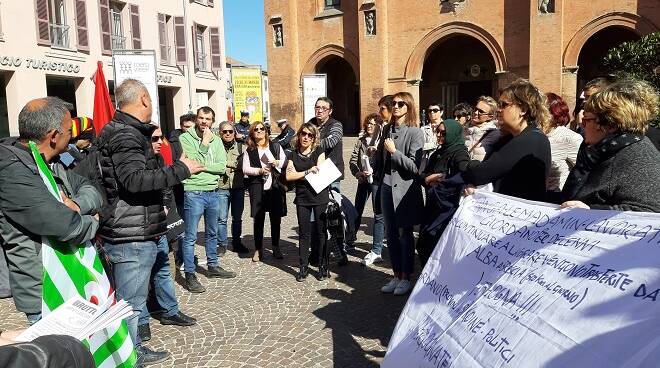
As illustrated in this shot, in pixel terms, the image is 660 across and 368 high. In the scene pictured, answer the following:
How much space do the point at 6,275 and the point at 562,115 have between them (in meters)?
4.48

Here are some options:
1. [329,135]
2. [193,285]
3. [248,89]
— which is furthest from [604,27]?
[193,285]

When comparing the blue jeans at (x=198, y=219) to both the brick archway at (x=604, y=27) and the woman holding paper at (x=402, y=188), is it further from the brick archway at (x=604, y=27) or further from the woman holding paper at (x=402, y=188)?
the brick archway at (x=604, y=27)

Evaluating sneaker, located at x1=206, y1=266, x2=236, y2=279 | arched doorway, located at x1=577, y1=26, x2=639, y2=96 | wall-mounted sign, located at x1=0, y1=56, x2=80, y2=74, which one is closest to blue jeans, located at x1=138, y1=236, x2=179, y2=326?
sneaker, located at x1=206, y1=266, x2=236, y2=279

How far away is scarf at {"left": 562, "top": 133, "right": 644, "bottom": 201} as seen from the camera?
250cm

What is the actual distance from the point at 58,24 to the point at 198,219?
58.2 ft

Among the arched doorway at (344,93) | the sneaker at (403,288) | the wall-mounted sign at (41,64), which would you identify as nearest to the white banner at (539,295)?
the sneaker at (403,288)

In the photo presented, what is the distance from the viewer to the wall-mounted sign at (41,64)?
16.9m

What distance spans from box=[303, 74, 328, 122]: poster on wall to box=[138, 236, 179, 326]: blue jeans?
372 inches

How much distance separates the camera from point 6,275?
274cm

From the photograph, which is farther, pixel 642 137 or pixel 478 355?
pixel 642 137

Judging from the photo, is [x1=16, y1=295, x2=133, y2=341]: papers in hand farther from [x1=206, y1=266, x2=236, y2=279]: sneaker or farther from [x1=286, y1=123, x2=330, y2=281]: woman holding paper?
[x1=206, y1=266, x2=236, y2=279]: sneaker

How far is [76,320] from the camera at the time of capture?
1960mm

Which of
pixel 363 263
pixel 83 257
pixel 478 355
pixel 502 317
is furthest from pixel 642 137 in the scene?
pixel 363 263

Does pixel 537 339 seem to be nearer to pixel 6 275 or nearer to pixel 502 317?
pixel 502 317
